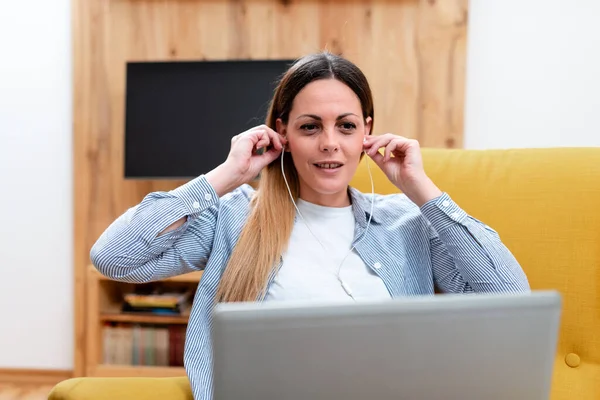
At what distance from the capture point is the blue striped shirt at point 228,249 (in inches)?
45.4

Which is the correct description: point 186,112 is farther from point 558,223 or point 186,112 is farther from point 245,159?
point 558,223

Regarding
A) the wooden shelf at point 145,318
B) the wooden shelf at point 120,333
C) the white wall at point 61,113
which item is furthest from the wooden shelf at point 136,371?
the white wall at point 61,113

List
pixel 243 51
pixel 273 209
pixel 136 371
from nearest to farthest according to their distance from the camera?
pixel 273 209 < pixel 136 371 < pixel 243 51

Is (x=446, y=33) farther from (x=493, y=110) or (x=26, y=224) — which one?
(x=26, y=224)

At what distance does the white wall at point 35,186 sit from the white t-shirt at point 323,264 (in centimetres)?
171

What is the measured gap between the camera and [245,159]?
1.24m

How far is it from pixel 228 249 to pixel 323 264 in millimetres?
217

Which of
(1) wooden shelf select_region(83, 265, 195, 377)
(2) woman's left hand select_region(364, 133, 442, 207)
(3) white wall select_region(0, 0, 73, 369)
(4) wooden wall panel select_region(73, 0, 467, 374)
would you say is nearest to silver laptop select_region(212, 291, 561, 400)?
(2) woman's left hand select_region(364, 133, 442, 207)

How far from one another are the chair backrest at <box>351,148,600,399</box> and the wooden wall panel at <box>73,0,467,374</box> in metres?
1.15

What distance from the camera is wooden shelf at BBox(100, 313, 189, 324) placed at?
230cm

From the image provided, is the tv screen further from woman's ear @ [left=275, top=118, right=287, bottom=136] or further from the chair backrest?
the chair backrest

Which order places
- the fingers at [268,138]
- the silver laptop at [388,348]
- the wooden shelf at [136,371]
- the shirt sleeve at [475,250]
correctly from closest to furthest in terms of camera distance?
1. the silver laptop at [388,348]
2. the shirt sleeve at [475,250]
3. the fingers at [268,138]
4. the wooden shelf at [136,371]

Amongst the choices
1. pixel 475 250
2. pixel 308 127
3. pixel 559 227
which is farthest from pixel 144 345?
pixel 559 227

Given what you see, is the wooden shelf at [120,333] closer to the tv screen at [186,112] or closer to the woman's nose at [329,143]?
the tv screen at [186,112]
